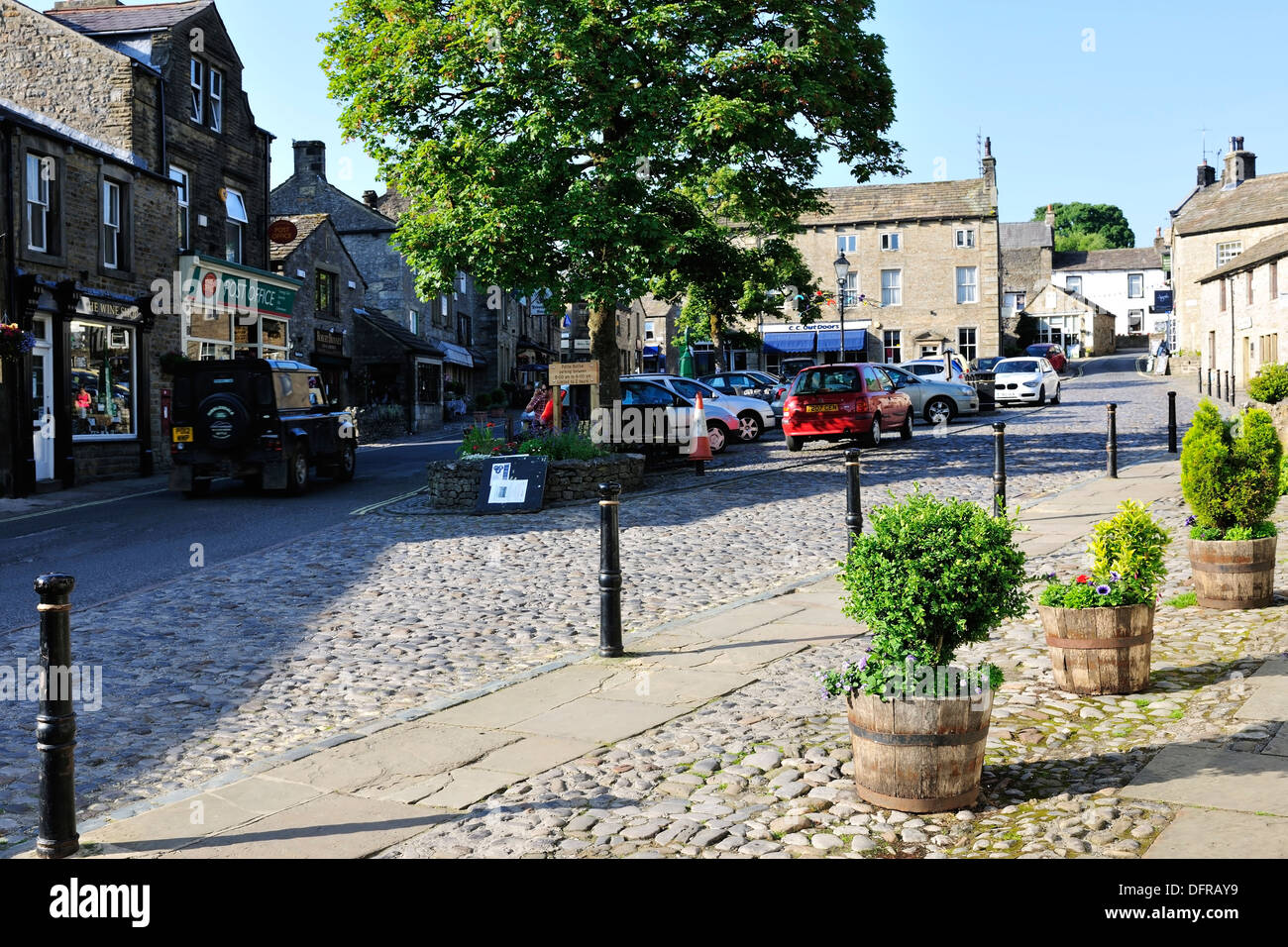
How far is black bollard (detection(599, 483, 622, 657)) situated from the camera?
7.91 meters

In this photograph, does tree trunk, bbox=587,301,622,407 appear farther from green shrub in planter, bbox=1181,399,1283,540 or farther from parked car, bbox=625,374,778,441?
green shrub in planter, bbox=1181,399,1283,540

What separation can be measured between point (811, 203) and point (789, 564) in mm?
11152

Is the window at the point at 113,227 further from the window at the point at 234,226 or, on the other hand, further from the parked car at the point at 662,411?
the parked car at the point at 662,411

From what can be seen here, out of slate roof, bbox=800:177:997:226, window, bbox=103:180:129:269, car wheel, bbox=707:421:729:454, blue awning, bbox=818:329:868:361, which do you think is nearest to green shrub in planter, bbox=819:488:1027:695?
car wheel, bbox=707:421:729:454

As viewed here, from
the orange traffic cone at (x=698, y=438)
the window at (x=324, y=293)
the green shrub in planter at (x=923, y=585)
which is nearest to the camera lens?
the green shrub in planter at (x=923, y=585)

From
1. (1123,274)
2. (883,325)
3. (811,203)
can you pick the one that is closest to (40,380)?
(811,203)

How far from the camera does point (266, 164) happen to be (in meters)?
31.4

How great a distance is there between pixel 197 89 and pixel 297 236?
663cm

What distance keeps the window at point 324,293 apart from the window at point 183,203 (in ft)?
29.8

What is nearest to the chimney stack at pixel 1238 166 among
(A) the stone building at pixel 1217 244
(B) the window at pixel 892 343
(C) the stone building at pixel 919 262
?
(A) the stone building at pixel 1217 244

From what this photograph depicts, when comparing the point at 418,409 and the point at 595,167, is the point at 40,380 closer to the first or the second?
the point at 595,167

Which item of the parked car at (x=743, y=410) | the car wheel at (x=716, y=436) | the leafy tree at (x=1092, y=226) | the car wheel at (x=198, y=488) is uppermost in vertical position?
the leafy tree at (x=1092, y=226)

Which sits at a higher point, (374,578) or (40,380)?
(40,380)

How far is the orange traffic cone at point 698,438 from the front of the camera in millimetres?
20172
